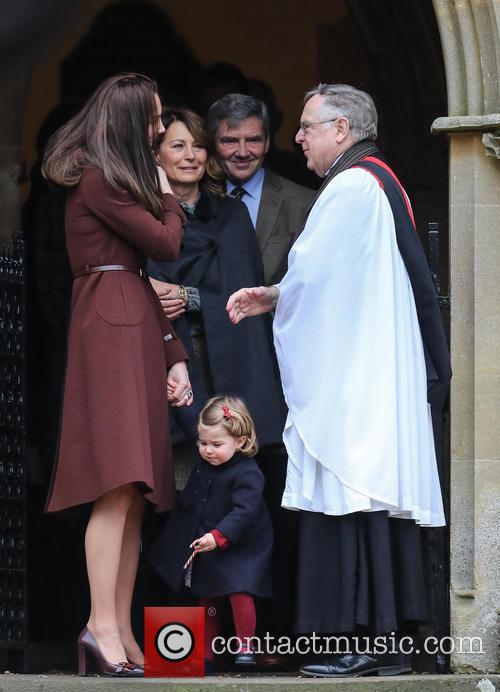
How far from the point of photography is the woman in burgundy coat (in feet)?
22.4

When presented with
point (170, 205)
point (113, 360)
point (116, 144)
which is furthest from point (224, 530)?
point (116, 144)

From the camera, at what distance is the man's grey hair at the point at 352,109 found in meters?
7.15

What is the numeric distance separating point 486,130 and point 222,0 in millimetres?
2901

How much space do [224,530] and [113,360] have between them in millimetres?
732

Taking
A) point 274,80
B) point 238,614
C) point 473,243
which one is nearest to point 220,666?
point 238,614

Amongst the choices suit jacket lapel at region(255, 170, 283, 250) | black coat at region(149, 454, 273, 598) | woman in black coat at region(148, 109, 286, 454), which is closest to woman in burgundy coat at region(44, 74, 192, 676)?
black coat at region(149, 454, 273, 598)

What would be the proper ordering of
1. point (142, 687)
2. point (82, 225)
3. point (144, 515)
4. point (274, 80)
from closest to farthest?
point (142, 687) < point (82, 225) < point (144, 515) < point (274, 80)

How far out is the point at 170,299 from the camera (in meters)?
A: 7.68

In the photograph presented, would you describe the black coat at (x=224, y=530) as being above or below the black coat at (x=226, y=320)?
below

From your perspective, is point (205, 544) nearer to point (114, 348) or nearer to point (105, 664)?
point (105, 664)

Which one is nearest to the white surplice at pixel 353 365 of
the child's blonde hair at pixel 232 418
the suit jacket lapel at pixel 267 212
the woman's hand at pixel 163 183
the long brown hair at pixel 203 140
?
the child's blonde hair at pixel 232 418

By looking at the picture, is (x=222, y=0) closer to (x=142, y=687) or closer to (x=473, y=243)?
(x=473, y=243)

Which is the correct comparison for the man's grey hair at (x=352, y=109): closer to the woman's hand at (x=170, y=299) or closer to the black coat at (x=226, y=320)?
the black coat at (x=226, y=320)

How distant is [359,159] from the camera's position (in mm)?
7105
